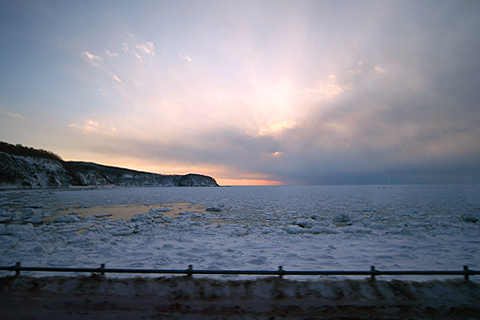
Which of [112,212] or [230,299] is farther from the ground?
[230,299]

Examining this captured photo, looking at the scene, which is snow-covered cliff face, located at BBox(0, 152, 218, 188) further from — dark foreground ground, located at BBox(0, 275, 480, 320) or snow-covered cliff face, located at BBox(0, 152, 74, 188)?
dark foreground ground, located at BBox(0, 275, 480, 320)

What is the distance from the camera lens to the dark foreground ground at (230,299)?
9.96 feet

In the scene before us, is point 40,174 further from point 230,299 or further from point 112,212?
point 230,299

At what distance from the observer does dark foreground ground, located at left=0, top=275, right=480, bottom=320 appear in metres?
3.04

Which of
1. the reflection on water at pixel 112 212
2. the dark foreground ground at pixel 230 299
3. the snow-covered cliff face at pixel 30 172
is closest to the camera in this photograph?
the dark foreground ground at pixel 230 299

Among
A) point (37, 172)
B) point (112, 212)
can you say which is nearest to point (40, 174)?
point (37, 172)

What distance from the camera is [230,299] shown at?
3.37m

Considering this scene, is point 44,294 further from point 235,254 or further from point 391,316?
point 391,316

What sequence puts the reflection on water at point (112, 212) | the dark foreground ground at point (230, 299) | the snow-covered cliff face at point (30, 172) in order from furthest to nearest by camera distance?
the snow-covered cliff face at point (30, 172), the reflection on water at point (112, 212), the dark foreground ground at point (230, 299)

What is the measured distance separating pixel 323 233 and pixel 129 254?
832 centimetres

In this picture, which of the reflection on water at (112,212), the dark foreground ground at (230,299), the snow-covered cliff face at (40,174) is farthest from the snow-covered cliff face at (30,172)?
the dark foreground ground at (230,299)

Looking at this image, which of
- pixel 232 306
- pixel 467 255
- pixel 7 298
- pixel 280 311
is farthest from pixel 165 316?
pixel 467 255

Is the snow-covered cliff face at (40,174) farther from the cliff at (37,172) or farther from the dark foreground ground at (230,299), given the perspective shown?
the dark foreground ground at (230,299)

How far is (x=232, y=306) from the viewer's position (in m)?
3.21
